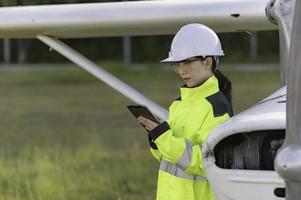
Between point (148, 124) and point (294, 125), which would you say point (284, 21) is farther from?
point (294, 125)

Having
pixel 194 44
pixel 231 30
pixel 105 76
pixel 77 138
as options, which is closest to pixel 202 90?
pixel 194 44

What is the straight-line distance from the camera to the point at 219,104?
311 cm

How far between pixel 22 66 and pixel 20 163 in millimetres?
24962

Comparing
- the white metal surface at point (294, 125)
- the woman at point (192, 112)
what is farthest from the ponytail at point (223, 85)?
the white metal surface at point (294, 125)

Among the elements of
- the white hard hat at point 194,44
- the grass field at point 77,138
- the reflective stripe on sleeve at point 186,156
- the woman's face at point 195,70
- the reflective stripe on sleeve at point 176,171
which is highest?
the white hard hat at point 194,44

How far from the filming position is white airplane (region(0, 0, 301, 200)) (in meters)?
2.02

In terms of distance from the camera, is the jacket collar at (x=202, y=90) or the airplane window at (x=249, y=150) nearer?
the airplane window at (x=249, y=150)

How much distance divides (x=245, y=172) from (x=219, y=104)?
0.55 m

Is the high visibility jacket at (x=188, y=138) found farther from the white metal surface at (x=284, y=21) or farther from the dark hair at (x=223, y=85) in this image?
the white metal surface at (x=284, y=21)

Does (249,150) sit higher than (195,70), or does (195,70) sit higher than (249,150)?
(195,70)

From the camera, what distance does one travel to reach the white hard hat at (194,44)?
3066 millimetres

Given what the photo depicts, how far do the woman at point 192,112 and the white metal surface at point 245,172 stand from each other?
0.97ft

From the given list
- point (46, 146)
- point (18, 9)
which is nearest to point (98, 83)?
point (46, 146)

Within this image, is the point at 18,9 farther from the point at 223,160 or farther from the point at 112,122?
the point at 112,122
